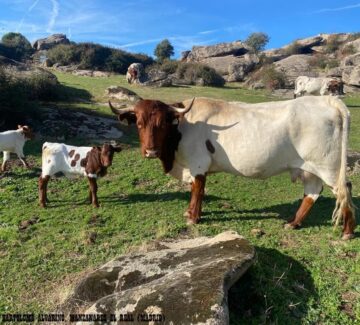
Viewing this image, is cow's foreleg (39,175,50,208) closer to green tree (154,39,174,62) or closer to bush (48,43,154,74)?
bush (48,43,154,74)

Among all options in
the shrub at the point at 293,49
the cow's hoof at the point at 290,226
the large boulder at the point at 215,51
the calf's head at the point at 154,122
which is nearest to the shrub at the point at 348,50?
the shrub at the point at 293,49

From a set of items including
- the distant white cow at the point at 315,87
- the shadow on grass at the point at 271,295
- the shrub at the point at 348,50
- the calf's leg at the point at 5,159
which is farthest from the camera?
the shrub at the point at 348,50

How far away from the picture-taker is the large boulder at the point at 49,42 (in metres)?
61.8

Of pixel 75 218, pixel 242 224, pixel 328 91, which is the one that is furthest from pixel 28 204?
pixel 328 91

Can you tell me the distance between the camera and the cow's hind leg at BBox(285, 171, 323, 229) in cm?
705

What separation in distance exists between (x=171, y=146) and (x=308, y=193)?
8.44 feet

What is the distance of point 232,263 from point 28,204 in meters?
5.28

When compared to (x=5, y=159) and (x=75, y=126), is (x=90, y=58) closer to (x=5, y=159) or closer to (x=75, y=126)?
(x=75, y=126)

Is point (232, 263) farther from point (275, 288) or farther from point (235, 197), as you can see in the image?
point (235, 197)

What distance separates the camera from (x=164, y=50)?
62812mm

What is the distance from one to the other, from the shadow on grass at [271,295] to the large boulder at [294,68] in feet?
90.3

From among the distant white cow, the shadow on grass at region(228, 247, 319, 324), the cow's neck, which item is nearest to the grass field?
the shadow on grass at region(228, 247, 319, 324)

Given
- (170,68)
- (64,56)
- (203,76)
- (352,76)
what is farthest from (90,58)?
(352,76)

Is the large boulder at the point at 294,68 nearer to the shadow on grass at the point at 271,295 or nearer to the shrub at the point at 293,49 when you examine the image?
the shrub at the point at 293,49
